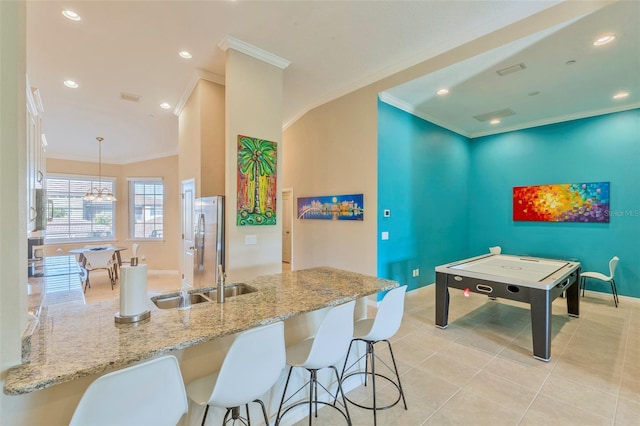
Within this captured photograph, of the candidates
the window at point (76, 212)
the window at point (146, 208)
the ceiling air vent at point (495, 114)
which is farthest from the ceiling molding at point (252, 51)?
the window at point (76, 212)

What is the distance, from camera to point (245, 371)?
133 centimetres

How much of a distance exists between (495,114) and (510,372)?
4.31 metres

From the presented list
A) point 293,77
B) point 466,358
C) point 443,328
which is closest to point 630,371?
point 466,358

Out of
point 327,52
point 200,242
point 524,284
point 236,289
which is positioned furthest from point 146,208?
point 524,284

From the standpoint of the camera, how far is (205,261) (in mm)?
3791

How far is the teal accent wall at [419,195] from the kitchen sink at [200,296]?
8.67 feet

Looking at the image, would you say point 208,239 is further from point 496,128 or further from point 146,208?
point 496,128

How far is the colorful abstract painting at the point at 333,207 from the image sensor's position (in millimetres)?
4602

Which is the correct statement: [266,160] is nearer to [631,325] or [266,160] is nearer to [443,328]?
[443,328]

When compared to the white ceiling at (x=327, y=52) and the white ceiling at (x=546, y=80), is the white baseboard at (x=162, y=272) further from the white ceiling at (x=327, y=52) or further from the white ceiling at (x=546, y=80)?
the white ceiling at (x=546, y=80)

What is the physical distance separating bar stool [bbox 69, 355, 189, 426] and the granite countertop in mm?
113

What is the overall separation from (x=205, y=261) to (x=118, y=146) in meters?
5.47

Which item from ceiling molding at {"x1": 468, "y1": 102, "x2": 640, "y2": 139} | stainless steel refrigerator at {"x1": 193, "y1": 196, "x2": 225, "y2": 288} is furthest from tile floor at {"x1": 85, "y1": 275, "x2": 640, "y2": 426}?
ceiling molding at {"x1": 468, "y1": 102, "x2": 640, "y2": 139}

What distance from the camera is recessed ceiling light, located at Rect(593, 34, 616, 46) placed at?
2922 millimetres
